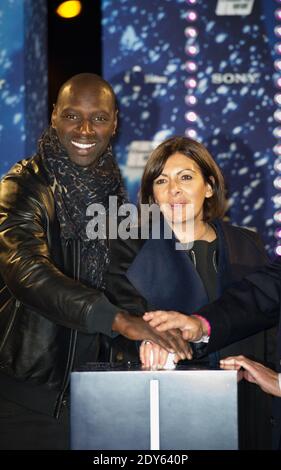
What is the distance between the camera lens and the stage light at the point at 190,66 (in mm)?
3617

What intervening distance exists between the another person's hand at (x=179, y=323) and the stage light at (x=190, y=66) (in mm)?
1655

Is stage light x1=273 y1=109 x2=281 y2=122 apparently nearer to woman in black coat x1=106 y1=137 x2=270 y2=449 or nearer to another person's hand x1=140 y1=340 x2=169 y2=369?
woman in black coat x1=106 y1=137 x2=270 y2=449

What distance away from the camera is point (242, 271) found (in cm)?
250

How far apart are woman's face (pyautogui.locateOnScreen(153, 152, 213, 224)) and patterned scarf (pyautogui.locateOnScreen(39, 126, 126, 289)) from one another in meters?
0.19

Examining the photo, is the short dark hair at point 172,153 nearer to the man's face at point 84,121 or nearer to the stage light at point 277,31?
the man's face at point 84,121

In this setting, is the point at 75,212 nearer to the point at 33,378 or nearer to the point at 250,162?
the point at 33,378

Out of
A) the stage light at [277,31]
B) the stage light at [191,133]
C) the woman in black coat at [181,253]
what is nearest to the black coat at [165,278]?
the woman in black coat at [181,253]

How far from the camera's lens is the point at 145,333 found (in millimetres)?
2043

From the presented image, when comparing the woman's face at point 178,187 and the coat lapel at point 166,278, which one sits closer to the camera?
the coat lapel at point 166,278

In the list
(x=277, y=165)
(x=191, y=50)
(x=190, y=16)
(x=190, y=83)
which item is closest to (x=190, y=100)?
(x=190, y=83)

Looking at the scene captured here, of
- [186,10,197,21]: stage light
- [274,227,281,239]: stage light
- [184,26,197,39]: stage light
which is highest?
[186,10,197,21]: stage light

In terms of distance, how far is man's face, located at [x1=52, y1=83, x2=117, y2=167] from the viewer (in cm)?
255

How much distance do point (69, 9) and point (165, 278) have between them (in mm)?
1751

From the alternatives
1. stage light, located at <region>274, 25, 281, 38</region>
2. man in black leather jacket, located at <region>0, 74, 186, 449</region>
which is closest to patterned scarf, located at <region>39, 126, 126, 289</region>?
man in black leather jacket, located at <region>0, 74, 186, 449</region>
